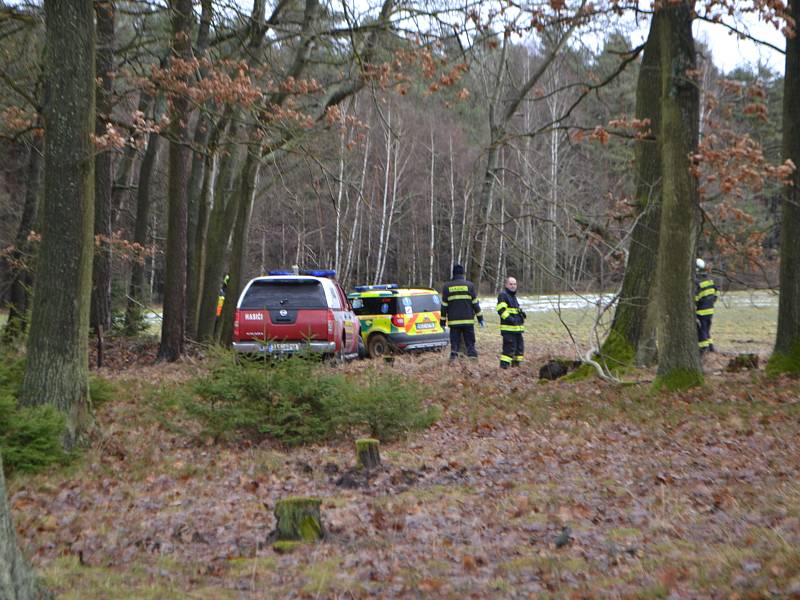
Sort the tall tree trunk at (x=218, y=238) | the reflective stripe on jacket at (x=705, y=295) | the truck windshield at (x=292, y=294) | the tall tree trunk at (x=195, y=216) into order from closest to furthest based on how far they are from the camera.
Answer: the truck windshield at (x=292, y=294), the reflective stripe on jacket at (x=705, y=295), the tall tree trunk at (x=218, y=238), the tall tree trunk at (x=195, y=216)

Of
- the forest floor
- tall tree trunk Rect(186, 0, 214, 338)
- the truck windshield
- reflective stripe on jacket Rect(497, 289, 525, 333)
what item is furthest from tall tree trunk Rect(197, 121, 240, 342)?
the forest floor

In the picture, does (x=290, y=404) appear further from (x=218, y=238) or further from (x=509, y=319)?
(x=218, y=238)

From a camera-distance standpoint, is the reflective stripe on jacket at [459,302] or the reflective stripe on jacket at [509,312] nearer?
the reflective stripe on jacket at [509,312]

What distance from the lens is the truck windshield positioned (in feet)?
58.7

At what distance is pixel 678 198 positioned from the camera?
477 inches

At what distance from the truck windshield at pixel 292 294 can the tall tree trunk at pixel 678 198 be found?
7.33 meters

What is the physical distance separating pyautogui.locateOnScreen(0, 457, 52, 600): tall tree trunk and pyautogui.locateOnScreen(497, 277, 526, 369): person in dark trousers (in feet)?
46.3

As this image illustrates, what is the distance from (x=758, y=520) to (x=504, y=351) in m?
12.3

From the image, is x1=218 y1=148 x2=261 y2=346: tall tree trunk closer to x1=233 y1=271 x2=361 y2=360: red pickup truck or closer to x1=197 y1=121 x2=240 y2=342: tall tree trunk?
x1=197 y1=121 x2=240 y2=342: tall tree trunk

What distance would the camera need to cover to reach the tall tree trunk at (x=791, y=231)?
12.9 metres

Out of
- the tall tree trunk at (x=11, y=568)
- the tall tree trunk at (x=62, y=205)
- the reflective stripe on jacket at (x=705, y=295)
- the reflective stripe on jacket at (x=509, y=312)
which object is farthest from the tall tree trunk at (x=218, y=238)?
the tall tree trunk at (x=11, y=568)

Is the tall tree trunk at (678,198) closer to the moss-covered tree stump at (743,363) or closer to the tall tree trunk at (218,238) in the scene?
the moss-covered tree stump at (743,363)

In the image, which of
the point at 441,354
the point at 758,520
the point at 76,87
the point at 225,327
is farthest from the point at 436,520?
the point at 441,354

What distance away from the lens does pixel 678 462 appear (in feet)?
29.0
